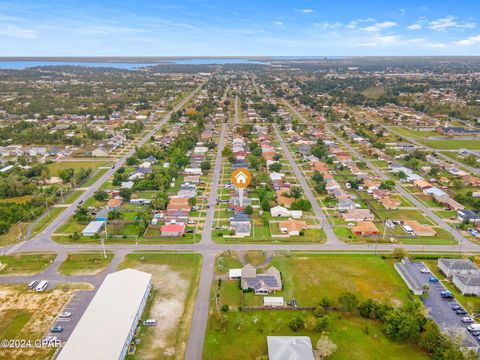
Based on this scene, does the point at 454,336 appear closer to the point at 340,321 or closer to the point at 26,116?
the point at 340,321

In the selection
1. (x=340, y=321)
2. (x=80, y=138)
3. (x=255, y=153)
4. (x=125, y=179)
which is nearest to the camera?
(x=340, y=321)

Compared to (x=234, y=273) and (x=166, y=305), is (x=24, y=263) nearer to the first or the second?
(x=166, y=305)

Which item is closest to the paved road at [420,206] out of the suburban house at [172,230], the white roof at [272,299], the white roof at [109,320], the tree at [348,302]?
the tree at [348,302]

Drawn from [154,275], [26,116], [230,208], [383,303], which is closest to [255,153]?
[230,208]

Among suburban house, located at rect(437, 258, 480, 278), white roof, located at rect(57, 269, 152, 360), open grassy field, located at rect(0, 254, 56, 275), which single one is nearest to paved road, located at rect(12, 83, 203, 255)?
open grassy field, located at rect(0, 254, 56, 275)

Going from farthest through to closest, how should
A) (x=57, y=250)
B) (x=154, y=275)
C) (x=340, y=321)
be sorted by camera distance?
(x=57, y=250) < (x=154, y=275) < (x=340, y=321)

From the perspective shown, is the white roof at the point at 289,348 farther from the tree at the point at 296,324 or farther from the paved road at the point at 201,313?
the paved road at the point at 201,313

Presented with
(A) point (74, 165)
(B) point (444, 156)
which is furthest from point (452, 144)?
(A) point (74, 165)
